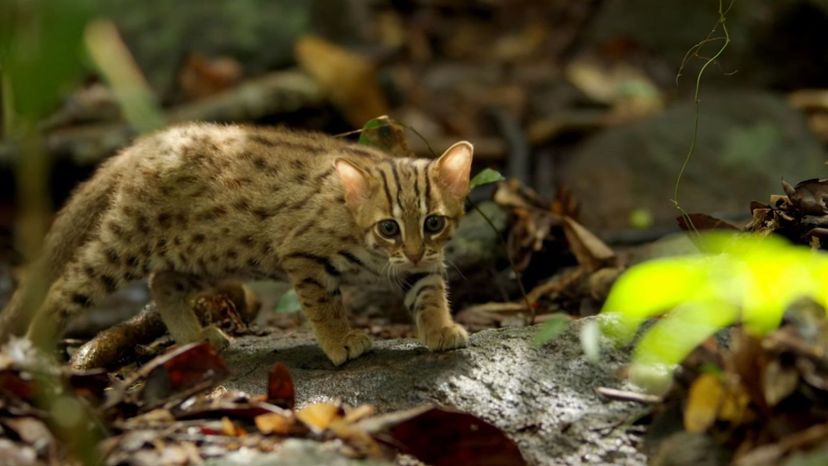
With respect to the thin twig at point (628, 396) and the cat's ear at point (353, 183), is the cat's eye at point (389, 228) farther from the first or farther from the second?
the thin twig at point (628, 396)

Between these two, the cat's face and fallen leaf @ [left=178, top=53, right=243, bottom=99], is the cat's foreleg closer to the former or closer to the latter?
the cat's face

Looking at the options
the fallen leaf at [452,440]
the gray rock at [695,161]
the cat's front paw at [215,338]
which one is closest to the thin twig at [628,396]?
the fallen leaf at [452,440]

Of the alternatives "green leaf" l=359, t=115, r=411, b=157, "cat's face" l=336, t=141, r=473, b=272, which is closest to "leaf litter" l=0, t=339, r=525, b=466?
"cat's face" l=336, t=141, r=473, b=272

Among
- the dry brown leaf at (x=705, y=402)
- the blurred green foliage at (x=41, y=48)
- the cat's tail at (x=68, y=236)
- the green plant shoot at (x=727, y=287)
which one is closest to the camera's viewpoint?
the blurred green foliage at (x=41, y=48)

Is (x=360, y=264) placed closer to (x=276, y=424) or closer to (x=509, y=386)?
(x=509, y=386)

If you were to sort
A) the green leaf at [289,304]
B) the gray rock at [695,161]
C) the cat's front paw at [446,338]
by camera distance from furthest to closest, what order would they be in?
the gray rock at [695,161] < the green leaf at [289,304] < the cat's front paw at [446,338]

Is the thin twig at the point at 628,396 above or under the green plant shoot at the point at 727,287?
under

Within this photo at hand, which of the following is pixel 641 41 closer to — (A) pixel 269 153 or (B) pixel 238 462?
(A) pixel 269 153

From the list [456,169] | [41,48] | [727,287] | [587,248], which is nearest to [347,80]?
[587,248]

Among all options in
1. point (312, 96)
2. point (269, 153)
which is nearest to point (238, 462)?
point (269, 153)
